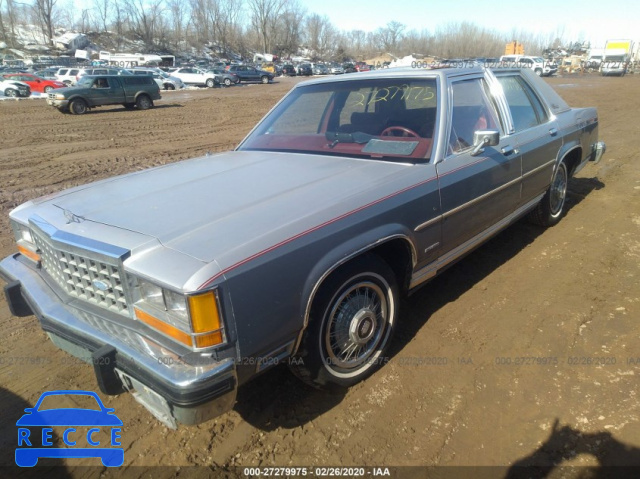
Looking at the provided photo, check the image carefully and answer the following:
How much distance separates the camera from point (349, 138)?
3.46 meters

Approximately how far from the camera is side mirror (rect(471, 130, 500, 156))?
10.2 ft

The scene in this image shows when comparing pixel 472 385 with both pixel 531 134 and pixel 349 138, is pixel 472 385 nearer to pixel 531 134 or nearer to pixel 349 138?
pixel 349 138

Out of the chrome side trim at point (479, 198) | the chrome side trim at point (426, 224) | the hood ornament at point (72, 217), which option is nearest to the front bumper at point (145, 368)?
the hood ornament at point (72, 217)

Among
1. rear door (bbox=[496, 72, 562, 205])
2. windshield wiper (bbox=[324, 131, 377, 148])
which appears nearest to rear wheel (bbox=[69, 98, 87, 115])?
windshield wiper (bbox=[324, 131, 377, 148])

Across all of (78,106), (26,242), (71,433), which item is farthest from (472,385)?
(78,106)

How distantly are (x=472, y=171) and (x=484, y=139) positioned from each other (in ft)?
0.80

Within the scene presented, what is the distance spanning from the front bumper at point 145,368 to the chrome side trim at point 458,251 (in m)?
1.51

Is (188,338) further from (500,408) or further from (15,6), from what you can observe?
(15,6)

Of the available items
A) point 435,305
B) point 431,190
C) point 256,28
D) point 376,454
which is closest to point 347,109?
point 431,190

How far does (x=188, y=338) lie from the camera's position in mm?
1929

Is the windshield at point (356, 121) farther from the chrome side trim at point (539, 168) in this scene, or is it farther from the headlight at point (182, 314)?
the headlight at point (182, 314)

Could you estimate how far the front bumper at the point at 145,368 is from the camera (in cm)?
187

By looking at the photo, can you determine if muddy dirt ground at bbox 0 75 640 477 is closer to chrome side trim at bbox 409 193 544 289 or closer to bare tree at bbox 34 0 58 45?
chrome side trim at bbox 409 193 544 289

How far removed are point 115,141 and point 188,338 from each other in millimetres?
11279
